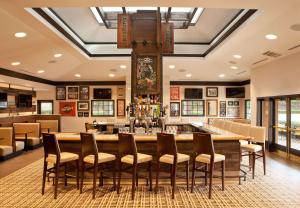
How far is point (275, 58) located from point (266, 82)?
1.00 meters

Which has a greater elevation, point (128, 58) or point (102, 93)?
point (128, 58)

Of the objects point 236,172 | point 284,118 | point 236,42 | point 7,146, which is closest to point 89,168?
point 236,172

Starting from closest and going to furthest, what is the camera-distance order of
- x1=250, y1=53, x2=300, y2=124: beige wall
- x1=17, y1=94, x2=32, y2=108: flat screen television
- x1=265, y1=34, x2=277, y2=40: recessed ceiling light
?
x1=265, y1=34, x2=277, y2=40: recessed ceiling light, x1=250, y1=53, x2=300, y2=124: beige wall, x1=17, y1=94, x2=32, y2=108: flat screen television

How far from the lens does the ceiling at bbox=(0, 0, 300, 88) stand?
4355mm

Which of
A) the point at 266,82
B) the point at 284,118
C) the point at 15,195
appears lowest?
the point at 15,195

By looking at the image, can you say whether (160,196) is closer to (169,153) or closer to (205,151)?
(169,153)

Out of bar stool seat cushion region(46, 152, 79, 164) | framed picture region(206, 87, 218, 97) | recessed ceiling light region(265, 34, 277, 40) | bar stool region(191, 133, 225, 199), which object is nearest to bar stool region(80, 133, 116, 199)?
bar stool seat cushion region(46, 152, 79, 164)

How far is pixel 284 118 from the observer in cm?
789

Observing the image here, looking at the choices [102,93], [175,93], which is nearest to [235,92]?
[175,93]

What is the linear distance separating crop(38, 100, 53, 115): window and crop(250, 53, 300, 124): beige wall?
31.6 feet

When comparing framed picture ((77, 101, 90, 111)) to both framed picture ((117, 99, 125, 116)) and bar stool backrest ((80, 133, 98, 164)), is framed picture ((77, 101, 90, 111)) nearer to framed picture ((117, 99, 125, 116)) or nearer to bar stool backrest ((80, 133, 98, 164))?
framed picture ((117, 99, 125, 116))

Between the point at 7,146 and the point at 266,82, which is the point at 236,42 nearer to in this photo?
the point at 266,82

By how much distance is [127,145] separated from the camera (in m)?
4.37

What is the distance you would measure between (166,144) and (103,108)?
30.8 feet
